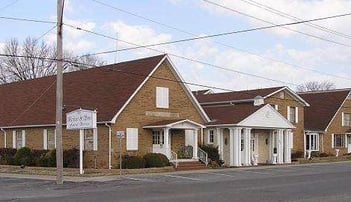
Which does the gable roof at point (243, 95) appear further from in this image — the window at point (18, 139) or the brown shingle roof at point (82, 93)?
the window at point (18, 139)

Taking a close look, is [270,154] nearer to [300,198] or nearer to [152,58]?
[152,58]

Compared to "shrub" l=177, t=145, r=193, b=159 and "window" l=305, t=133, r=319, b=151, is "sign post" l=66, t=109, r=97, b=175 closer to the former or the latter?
"shrub" l=177, t=145, r=193, b=159

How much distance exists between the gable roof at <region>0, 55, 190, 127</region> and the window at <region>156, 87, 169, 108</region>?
175cm

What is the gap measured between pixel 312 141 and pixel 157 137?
24903 mm

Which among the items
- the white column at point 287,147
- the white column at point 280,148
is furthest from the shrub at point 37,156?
the white column at point 287,147

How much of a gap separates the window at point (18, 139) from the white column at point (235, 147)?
51.3ft

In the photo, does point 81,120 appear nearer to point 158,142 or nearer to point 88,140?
point 88,140

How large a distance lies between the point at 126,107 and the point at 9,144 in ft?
42.1

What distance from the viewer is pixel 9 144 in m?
44.8

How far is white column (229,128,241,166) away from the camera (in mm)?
42250

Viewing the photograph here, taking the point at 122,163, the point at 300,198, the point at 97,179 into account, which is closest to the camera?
the point at 300,198

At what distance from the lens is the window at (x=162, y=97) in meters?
39.5

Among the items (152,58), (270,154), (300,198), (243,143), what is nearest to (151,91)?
(152,58)

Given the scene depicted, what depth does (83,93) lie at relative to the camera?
40.8 meters
